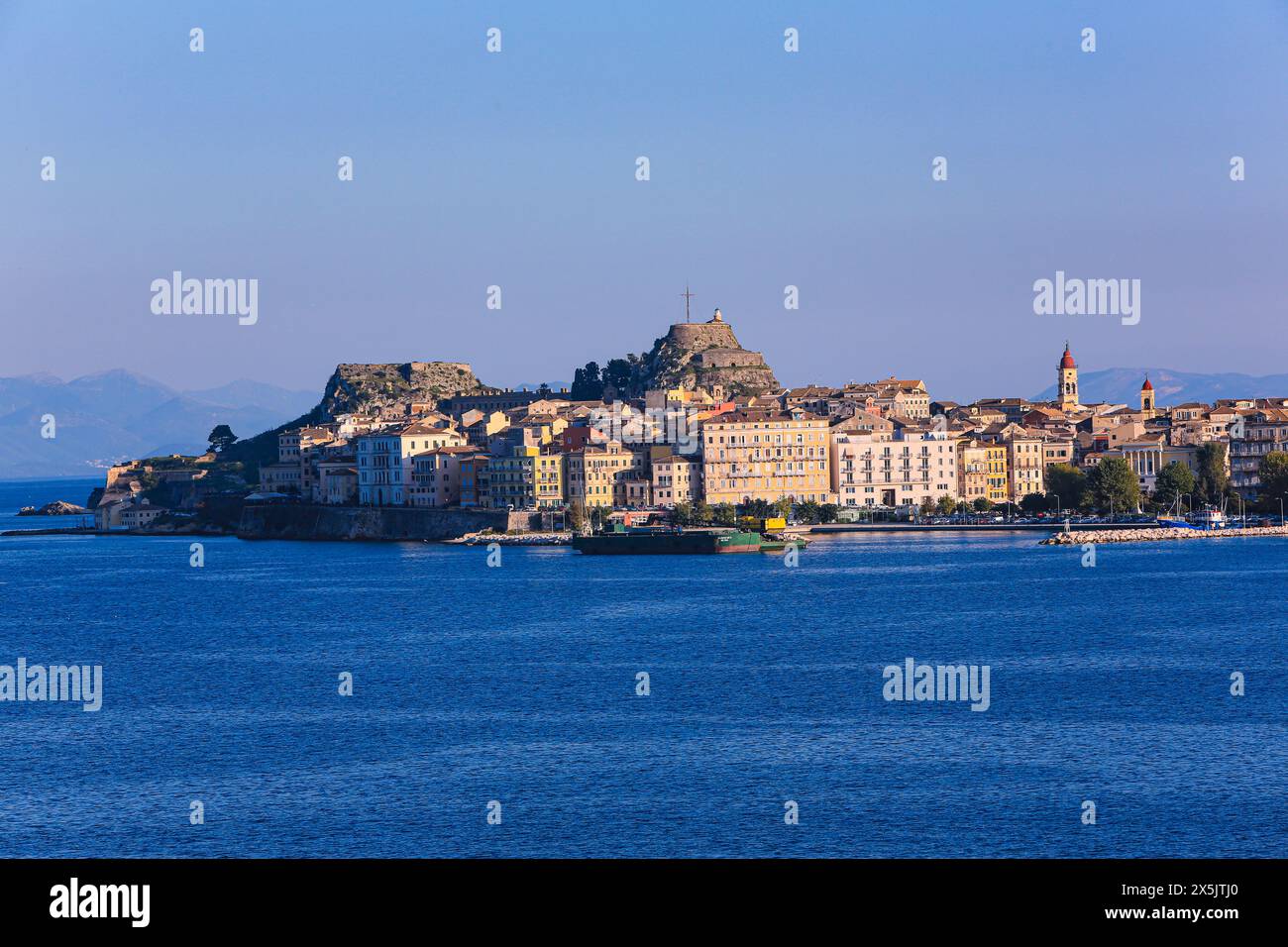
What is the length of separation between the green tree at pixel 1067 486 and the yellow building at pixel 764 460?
348 inches

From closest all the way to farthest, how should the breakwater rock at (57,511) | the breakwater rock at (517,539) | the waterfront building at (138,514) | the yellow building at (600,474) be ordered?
the breakwater rock at (517,539), the yellow building at (600,474), the waterfront building at (138,514), the breakwater rock at (57,511)

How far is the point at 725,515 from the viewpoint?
6156cm

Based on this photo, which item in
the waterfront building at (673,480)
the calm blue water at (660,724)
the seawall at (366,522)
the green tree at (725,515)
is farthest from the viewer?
the waterfront building at (673,480)

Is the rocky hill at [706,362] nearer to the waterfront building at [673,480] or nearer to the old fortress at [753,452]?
the old fortress at [753,452]

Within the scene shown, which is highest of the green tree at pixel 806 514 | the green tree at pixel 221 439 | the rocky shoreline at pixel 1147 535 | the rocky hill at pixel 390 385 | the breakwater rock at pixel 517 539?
the rocky hill at pixel 390 385

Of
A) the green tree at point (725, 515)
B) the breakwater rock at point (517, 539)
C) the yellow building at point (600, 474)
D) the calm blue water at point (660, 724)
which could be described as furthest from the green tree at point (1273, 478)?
the breakwater rock at point (517, 539)

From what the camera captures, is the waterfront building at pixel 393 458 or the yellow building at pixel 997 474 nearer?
the yellow building at pixel 997 474

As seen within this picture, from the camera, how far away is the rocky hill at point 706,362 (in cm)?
9006

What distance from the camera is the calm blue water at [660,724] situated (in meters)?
13.8

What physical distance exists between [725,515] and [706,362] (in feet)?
103

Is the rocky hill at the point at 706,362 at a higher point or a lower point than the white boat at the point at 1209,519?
higher

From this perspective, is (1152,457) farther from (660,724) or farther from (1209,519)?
(660,724)

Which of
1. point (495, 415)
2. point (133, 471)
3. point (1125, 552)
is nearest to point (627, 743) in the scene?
point (1125, 552)
